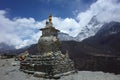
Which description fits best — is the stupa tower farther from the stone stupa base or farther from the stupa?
the stone stupa base

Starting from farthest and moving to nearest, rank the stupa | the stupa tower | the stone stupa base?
the stupa tower → the stupa → the stone stupa base

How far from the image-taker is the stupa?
65.4 feet

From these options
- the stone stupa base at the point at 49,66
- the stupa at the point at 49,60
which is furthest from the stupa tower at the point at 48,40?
the stone stupa base at the point at 49,66

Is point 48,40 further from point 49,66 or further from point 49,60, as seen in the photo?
point 49,66

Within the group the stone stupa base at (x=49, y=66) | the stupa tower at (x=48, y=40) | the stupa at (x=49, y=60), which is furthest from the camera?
the stupa tower at (x=48, y=40)

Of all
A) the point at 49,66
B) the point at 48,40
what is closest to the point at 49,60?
the point at 49,66

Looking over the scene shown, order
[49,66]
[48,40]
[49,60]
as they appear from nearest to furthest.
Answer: [49,66], [49,60], [48,40]

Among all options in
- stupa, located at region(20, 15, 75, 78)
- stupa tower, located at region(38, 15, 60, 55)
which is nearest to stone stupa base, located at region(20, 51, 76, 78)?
stupa, located at region(20, 15, 75, 78)

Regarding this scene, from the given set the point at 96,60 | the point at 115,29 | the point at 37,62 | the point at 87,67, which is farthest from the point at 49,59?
the point at 115,29

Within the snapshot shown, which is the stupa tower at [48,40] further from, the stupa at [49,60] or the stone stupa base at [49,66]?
the stone stupa base at [49,66]

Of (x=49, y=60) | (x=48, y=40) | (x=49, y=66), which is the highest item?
(x=48, y=40)

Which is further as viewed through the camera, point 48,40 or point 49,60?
point 48,40

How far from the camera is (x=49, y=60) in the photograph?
67.3ft

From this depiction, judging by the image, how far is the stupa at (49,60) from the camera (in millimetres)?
19922
